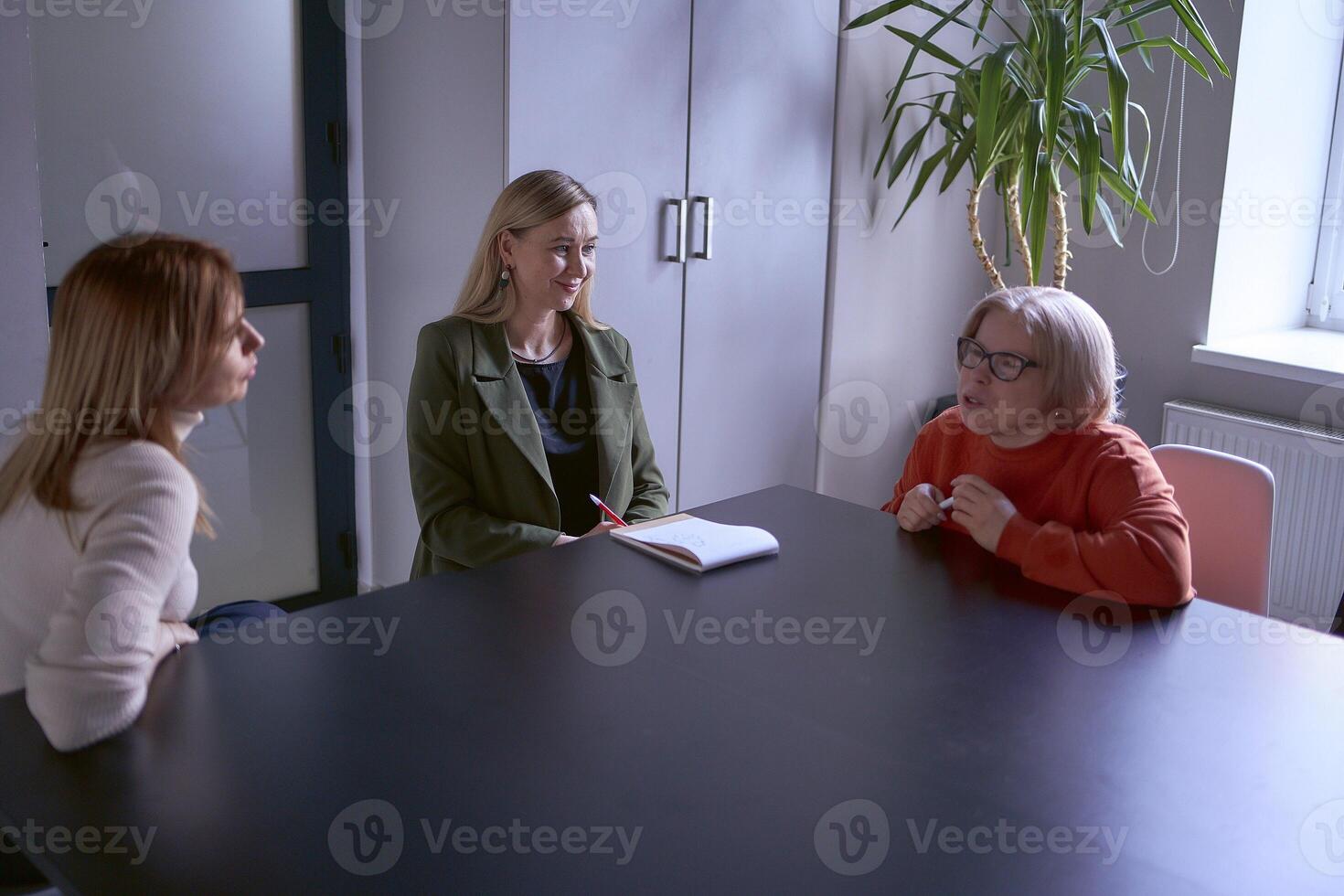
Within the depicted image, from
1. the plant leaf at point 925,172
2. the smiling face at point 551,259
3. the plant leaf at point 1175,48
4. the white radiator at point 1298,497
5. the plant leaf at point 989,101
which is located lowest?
the white radiator at point 1298,497

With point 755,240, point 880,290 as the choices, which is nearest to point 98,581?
point 755,240

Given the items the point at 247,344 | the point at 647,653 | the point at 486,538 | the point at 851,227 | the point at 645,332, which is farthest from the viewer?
the point at 851,227

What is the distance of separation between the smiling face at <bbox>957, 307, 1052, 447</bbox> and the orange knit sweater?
6 cm

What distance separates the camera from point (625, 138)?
3.22 metres

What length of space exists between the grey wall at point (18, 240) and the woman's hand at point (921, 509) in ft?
5.55

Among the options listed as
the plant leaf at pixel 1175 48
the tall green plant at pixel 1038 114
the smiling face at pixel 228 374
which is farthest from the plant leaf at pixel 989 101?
the smiling face at pixel 228 374

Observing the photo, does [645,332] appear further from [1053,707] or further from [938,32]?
[1053,707]

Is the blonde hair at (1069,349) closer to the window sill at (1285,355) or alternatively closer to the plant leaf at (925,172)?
the plant leaf at (925,172)

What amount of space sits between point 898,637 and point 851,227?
7.62 feet

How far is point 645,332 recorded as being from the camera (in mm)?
3404

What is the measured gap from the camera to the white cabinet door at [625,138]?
3.00 metres

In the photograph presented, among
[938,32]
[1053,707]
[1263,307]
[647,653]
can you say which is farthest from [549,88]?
[1263,307]

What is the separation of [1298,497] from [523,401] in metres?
2.39

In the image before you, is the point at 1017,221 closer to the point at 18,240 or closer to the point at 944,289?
the point at 944,289
